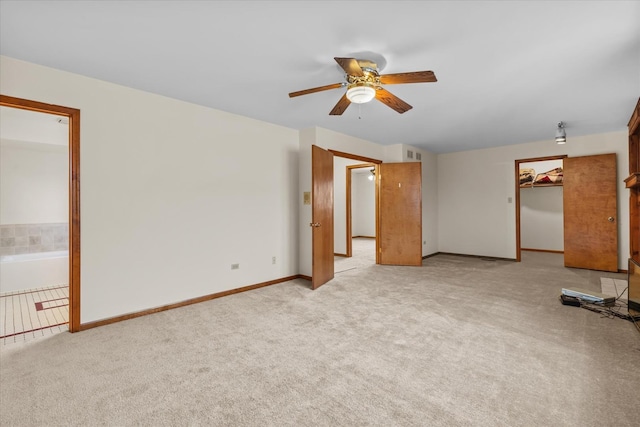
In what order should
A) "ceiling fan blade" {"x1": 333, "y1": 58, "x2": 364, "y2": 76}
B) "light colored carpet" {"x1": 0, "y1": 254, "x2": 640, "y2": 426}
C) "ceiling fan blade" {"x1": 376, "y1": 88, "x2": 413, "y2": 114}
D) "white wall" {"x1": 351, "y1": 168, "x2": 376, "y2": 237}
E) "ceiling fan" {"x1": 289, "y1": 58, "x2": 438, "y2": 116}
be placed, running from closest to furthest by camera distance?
"light colored carpet" {"x1": 0, "y1": 254, "x2": 640, "y2": 426}, "ceiling fan blade" {"x1": 333, "y1": 58, "x2": 364, "y2": 76}, "ceiling fan" {"x1": 289, "y1": 58, "x2": 438, "y2": 116}, "ceiling fan blade" {"x1": 376, "y1": 88, "x2": 413, "y2": 114}, "white wall" {"x1": 351, "y1": 168, "x2": 376, "y2": 237}

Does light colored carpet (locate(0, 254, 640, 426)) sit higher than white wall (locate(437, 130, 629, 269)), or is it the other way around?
white wall (locate(437, 130, 629, 269))

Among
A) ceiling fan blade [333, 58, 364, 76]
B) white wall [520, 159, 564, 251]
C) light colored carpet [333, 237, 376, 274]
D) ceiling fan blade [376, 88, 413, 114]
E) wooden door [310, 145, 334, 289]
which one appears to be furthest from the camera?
white wall [520, 159, 564, 251]

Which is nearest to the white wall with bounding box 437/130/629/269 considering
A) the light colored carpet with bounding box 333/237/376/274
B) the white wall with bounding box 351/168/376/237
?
the light colored carpet with bounding box 333/237/376/274

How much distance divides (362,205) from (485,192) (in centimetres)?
487

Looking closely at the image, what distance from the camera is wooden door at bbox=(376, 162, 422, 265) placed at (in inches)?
230

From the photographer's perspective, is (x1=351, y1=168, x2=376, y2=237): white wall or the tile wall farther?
(x1=351, y1=168, x2=376, y2=237): white wall

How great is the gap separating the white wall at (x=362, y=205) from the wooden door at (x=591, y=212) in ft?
19.1

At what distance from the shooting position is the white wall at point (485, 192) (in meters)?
5.76

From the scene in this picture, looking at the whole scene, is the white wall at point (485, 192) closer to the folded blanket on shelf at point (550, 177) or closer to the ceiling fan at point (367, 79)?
the folded blanket on shelf at point (550, 177)

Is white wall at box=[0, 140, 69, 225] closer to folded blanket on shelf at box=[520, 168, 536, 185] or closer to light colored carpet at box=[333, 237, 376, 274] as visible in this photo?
light colored carpet at box=[333, 237, 376, 274]

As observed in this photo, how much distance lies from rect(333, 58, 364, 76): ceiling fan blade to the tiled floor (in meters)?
3.47

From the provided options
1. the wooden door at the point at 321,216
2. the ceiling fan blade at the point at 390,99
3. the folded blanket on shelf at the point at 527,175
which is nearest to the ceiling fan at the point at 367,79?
the ceiling fan blade at the point at 390,99

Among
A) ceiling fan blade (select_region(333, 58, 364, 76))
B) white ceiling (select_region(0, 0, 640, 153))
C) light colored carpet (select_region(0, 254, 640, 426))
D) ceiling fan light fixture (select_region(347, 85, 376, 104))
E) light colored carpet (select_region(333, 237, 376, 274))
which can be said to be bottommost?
light colored carpet (select_region(0, 254, 640, 426))

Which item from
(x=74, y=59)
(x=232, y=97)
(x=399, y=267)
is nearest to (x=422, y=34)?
(x=232, y=97)
